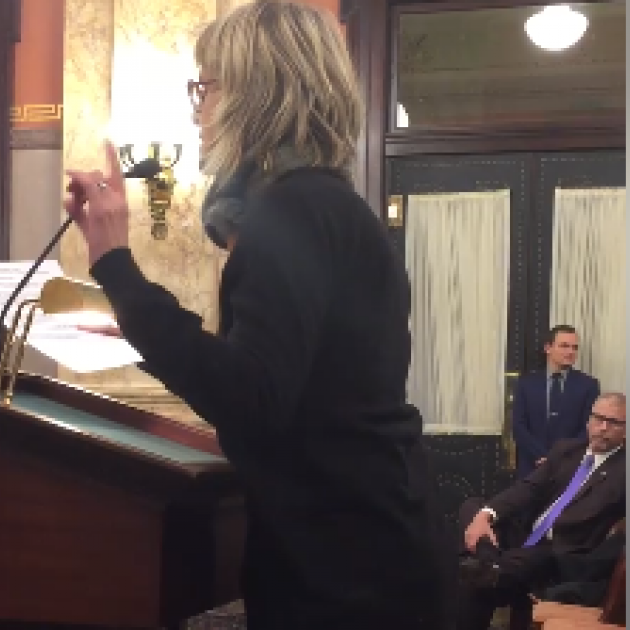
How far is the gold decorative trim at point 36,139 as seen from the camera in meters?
5.79

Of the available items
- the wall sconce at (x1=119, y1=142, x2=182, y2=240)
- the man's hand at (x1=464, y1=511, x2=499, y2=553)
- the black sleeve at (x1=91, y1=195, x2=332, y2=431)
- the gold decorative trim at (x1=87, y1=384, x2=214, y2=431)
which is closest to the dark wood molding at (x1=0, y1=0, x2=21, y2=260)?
the wall sconce at (x1=119, y1=142, x2=182, y2=240)

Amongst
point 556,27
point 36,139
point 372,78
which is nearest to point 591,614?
point 372,78

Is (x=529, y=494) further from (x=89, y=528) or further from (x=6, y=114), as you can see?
(x=89, y=528)

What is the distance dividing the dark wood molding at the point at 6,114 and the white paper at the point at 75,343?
154 inches

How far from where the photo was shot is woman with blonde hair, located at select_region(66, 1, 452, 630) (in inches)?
43.4

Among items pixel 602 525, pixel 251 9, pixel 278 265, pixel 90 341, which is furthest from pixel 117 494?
pixel 602 525

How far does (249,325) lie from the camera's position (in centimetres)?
110

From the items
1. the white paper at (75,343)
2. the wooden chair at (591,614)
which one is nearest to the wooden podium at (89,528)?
the white paper at (75,343)

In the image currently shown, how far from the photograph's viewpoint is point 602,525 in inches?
168

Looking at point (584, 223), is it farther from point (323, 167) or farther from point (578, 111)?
point (323, 167)

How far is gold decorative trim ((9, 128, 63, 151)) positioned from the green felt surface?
4.55 meters

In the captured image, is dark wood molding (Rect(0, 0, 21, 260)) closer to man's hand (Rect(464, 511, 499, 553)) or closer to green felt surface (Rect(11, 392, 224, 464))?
man's hand (Rect(464, 511, 499, 553))

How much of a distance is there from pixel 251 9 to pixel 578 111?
4990 millimetres

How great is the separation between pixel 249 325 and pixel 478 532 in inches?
141
